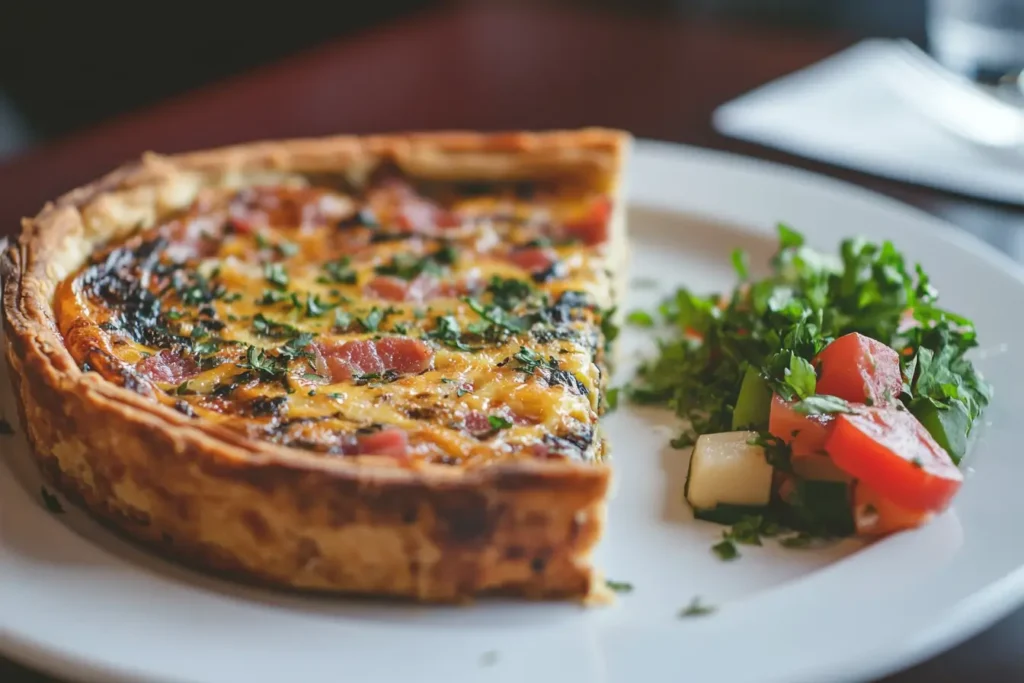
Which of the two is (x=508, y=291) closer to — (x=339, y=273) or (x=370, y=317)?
(x=370, y=317)

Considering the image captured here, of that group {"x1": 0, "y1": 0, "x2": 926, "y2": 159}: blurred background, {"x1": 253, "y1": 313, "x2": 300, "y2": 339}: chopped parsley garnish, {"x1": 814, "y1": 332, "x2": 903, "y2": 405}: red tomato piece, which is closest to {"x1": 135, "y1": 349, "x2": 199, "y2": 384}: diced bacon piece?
{"x1": 253, "y1": 313, "x2": 300, "y2": 339}: chopped parsley garnish

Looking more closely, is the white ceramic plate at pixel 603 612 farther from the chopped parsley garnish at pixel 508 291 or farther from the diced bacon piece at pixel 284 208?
the diced bacon piece at pixel 284 208

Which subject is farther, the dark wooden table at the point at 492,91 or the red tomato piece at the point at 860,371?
the dark wooden table at the point at 492,91

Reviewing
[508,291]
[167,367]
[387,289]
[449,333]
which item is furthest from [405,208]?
[167,367]

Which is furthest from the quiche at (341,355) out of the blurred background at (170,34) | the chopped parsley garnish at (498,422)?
the blurred background at (170,34)

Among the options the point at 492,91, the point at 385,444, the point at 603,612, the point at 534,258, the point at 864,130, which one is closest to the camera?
the point at 603,612

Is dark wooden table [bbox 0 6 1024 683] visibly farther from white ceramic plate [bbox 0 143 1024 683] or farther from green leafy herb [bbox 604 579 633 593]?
green leafy herb [bbox 604 579 633 593]
